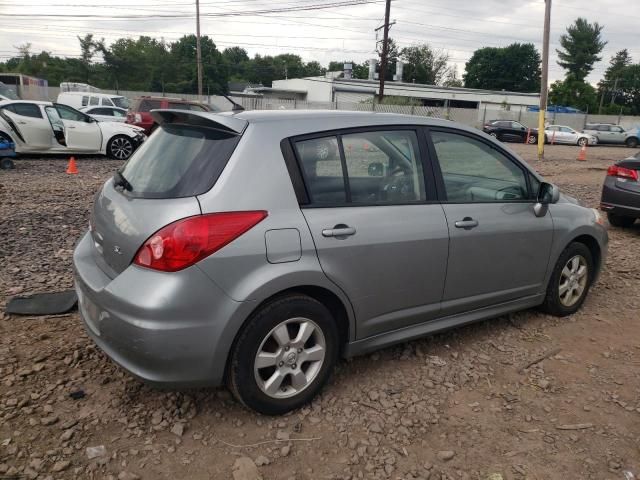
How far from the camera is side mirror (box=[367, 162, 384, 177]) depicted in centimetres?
325

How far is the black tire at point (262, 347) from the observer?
2660mm

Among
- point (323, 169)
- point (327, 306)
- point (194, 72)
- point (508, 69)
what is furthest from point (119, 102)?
point (508, 69)

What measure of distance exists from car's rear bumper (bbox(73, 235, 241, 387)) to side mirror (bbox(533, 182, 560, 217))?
8.03ft

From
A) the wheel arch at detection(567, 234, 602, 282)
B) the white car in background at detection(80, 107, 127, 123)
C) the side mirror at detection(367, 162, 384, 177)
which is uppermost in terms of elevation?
the side mirror at detection(367, 162, 384, 177)

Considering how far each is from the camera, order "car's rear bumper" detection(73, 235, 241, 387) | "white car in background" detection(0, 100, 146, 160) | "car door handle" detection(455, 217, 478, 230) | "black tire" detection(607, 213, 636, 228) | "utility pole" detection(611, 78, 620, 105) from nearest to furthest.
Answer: "car's rear bumper" detection(73, 235, 241, 387) → "car door handle" detection(455, 217, 478, 230) → "black tire" detection(607, 213, 636, 228) → "white car in background" detection(0, 100, 146, 160) → "utility pole" detection(611, 78, 620, 105)

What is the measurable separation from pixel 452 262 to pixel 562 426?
3.64 feet

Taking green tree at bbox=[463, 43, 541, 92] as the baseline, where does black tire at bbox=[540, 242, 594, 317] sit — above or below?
below

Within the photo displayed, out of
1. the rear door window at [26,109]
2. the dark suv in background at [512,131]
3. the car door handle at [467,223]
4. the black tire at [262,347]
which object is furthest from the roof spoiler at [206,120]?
the dark suv in background at [512,131]

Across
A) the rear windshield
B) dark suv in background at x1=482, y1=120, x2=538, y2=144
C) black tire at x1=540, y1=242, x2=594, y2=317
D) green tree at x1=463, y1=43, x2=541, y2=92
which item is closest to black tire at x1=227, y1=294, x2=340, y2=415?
the rear windshield

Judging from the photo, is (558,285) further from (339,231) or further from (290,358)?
(290,358)

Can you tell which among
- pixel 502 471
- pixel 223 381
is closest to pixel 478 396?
pixel 502 471

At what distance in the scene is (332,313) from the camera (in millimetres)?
3057

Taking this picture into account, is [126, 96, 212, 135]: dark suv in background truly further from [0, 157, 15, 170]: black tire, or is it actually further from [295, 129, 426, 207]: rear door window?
[295, 129, 426, 207]: rear door window

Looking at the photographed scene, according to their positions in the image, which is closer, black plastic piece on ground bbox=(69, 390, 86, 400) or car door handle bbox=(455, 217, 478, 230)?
black plastic piece on ground bbox=(69, 390, 86, 400)
